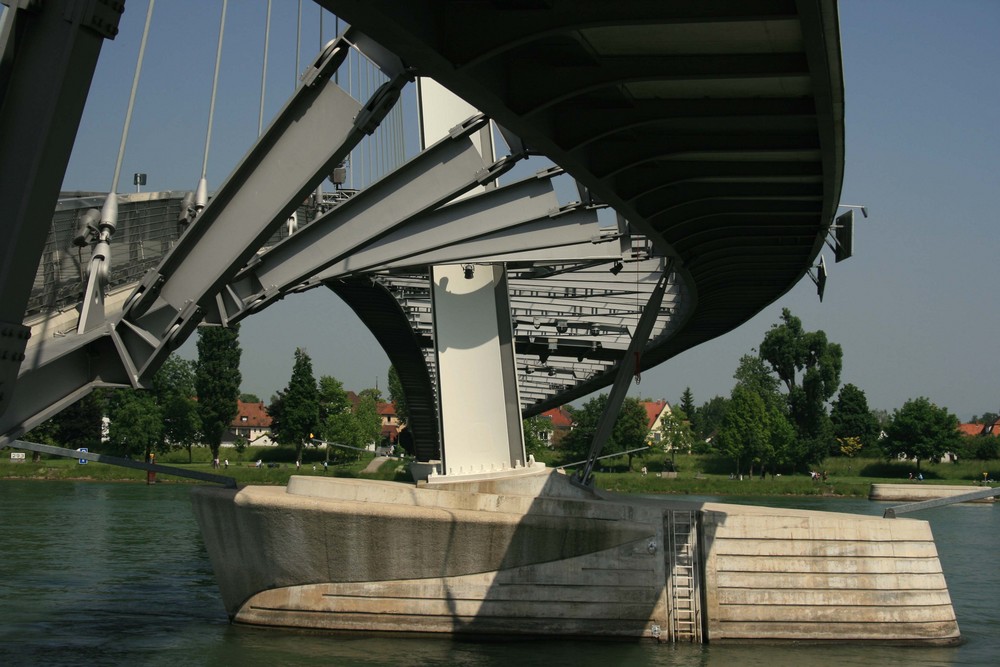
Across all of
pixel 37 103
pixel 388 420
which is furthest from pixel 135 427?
pixel 37 103

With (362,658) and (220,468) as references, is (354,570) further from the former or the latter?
(220,468)

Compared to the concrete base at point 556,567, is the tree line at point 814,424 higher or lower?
higher

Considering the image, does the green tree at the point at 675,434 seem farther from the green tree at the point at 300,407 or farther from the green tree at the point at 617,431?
the green tree at the point at 300,407

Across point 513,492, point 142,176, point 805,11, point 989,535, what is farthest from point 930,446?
point 805,11

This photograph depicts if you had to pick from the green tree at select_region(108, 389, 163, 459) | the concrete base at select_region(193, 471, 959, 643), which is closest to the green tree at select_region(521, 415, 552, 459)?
the green tree at select_region(108, 389, 163, 459)

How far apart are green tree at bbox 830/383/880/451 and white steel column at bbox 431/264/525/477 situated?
77985 millimetres

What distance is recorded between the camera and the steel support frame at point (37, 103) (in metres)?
7.39

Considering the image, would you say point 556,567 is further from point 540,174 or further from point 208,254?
point 208,254

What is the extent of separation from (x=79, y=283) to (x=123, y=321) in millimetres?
3862

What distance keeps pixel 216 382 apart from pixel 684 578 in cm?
7050

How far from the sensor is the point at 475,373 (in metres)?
23.2

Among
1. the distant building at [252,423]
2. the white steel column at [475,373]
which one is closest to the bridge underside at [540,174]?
the white steel column at [475,373]

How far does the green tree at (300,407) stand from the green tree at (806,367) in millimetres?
36512

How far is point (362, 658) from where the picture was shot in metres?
A: 18.6
